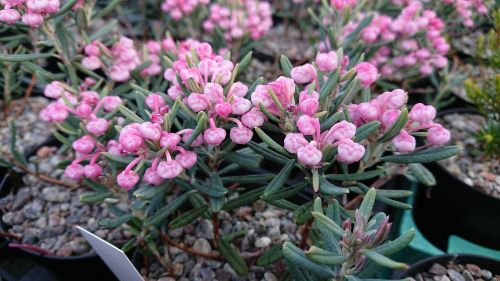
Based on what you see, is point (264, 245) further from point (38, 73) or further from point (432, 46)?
point (432, 46)

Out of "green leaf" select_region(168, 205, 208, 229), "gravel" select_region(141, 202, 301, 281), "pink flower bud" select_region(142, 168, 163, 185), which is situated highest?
"pink flower bud" select_region(142, 168, 163, 185)

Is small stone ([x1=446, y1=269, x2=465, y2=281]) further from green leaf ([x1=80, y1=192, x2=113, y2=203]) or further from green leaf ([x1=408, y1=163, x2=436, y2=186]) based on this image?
green leaf ([x1=80, y1=192, x2=113, y2=203])

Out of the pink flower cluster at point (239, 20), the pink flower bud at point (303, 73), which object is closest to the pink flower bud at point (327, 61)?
the pink flower bud at point (303, 73)

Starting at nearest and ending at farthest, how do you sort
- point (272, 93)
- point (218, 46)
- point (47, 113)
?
point (272, 93) < point (47, 113) < point (218, 46)

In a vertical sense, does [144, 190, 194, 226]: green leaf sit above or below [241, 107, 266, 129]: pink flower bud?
below

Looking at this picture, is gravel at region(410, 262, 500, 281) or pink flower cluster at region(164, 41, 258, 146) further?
gravel at region(410, 262, 500, 281)

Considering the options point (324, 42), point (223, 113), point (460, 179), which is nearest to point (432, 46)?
point (324, 42)

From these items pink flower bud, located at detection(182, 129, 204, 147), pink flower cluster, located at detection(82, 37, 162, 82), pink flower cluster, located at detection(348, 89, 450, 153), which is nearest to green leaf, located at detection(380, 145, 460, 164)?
pink flower cluster, located at detection(348, 89, 450, 153)
